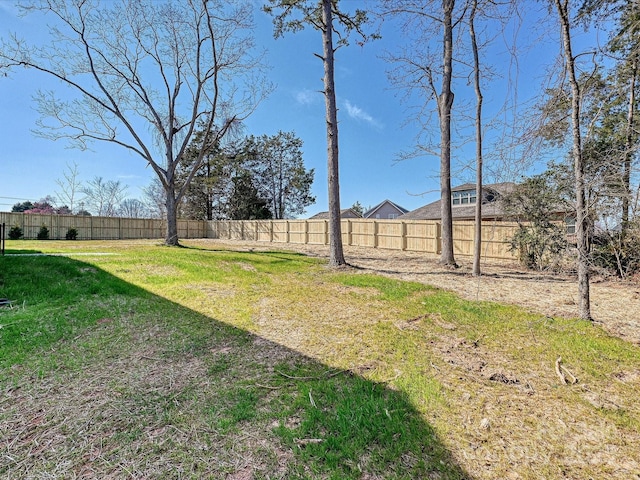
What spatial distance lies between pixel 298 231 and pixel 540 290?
14.7m

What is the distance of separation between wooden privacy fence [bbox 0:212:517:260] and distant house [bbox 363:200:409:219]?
13695 mm

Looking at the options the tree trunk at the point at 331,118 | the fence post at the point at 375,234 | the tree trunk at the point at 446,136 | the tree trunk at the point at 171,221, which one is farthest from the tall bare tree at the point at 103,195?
the tree trunk at the point at 446,136

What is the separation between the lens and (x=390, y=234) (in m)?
→ 13.7

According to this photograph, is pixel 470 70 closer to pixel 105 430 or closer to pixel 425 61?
pixel 425 61

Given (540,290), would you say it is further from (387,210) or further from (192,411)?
A: (387,210)

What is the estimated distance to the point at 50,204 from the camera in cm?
3108

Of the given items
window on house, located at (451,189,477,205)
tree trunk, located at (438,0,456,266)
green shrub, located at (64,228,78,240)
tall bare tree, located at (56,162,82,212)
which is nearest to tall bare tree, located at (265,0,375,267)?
tree trunk, located at (438,0,456,266)

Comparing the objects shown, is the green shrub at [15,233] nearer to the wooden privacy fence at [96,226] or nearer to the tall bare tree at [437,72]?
the wooden privacy fence at [96,226]

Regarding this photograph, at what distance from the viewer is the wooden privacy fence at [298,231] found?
10509 mm

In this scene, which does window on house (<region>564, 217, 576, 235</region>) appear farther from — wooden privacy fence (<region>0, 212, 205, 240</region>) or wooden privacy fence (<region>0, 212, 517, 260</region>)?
wooden privacy fence (<region>0, 212, 205, 240</region>)

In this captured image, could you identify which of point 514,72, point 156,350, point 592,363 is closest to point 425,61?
point 514,72

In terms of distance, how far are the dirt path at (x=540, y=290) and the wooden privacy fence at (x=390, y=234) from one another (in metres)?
1.03

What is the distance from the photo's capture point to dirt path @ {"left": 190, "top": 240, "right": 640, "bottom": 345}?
3877 millimetres

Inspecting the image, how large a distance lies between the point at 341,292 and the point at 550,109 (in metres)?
3.95
